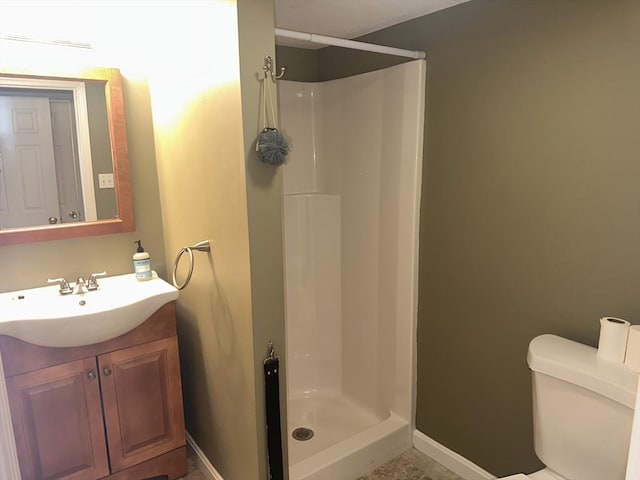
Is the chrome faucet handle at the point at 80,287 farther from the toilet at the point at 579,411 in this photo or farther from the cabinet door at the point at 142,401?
the toilet at the point at 579,411

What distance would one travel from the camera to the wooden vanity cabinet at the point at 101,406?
1.70 m

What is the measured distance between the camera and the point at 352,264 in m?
2.62

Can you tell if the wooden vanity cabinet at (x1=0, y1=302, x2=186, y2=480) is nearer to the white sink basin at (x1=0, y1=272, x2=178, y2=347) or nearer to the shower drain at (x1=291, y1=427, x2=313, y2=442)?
the white sink basin at (x1=0, y1=272, x2=178, y2=347)

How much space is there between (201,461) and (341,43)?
2017 millimetres

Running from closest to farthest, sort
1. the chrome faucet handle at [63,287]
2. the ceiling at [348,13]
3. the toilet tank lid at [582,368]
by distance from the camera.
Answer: the toilet tank lid at [582,368]
the ceiling at [348,13]
the chrome faucet handle at [63,287]

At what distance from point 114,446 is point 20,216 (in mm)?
1082

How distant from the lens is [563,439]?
1.46m

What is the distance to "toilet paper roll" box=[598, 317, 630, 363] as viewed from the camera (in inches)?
54.4

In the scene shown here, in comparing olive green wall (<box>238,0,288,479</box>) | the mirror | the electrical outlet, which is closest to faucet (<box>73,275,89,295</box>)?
the mirror

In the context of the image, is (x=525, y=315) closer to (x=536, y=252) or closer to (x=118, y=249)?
(x=536, y=252)

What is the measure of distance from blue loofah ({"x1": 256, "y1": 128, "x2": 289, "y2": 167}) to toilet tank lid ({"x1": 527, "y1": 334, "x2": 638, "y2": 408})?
110 cm

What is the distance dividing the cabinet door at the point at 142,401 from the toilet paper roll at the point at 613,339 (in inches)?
66.9

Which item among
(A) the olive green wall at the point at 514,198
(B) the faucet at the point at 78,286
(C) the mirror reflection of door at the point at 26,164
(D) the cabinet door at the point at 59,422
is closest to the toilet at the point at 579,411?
(A) the olive green wall at the point at 514,198

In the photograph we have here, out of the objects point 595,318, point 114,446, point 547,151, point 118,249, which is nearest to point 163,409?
point 114,446
